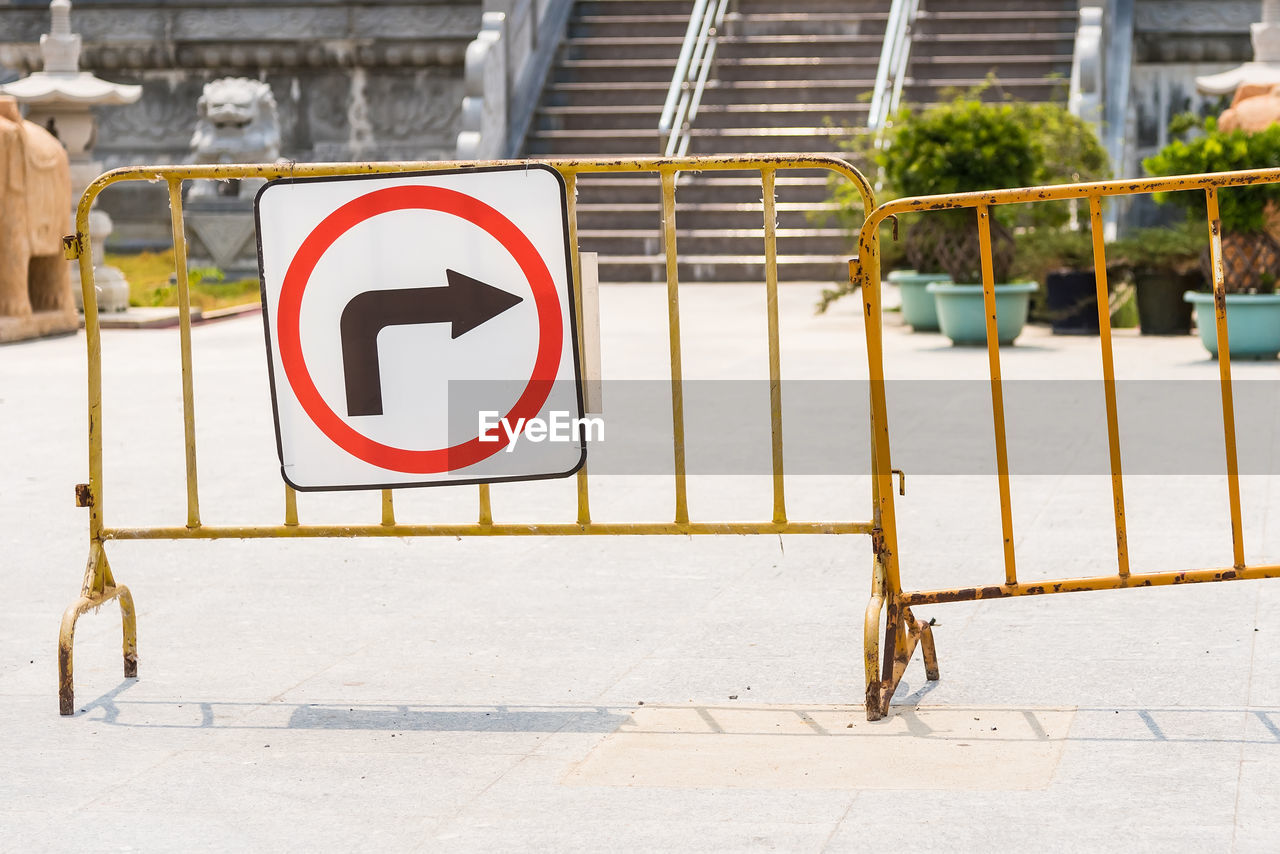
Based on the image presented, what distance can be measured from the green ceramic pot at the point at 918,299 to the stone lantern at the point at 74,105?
23.2 ft

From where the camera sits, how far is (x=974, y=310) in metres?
13.9

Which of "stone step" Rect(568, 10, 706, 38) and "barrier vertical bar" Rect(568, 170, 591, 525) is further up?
"stone step" Rect(568, 10, 706, 38)

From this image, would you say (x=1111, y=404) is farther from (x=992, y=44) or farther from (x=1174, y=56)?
A: (x=1174, y=56)

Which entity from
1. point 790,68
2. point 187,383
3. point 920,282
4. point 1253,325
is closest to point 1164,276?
point 920,282

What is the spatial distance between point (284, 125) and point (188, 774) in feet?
77.1

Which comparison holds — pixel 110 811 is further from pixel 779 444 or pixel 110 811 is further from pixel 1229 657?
pixel 1229 657

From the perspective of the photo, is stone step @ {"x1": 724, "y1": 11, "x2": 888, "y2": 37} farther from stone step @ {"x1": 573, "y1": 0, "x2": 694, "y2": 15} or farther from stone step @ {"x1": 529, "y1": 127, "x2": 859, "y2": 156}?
stone step @ {"x1": 529, "y1": 127, "x2": 859, "y2": 156}

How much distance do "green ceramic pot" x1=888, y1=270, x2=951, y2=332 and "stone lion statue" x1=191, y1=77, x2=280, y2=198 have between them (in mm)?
9027

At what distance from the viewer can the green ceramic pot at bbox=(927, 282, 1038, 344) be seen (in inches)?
548

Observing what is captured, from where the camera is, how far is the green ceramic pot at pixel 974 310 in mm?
13930

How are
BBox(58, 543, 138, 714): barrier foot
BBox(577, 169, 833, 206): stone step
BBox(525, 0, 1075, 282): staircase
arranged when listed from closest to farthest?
1. BBox(58, 543, 138, 714): barrier foot
2. BBox(525, 0, 1075, 282): staircase
3. BBox(577, 169, 833, 206): stone step

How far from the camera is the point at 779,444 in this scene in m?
5.30

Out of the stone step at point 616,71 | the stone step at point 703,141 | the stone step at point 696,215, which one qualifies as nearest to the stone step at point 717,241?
the stone step at point 696,215

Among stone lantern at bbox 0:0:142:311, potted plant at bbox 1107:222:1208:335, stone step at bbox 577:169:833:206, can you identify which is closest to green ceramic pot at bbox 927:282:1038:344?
potted plant at bbox 1107:222:1208:335
